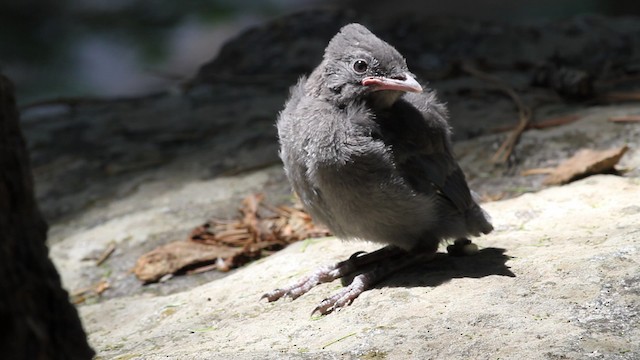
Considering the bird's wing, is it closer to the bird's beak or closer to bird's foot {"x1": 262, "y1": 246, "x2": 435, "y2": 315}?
the bird's beak

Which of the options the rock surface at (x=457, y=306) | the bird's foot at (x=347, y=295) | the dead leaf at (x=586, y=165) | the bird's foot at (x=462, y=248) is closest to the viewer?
the rock surface at (x=457, y=306)

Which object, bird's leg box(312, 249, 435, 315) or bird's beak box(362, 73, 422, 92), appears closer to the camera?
bird's leg box(312, 249, 435, 315)

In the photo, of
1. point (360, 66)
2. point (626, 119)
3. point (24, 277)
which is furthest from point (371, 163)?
point (626, 119)

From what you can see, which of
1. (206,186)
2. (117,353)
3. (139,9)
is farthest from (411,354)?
(139,9)

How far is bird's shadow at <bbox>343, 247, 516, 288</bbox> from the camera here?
3.15m

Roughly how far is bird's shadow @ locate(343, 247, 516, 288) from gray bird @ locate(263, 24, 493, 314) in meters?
0.05

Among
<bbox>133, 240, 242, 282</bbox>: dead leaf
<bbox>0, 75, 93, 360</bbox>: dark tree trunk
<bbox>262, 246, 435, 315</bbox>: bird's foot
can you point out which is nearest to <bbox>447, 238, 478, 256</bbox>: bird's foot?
<bbox>262, 246, 435, 315</bbox>: bird's foot

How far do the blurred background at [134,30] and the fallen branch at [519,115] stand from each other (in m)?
4.07

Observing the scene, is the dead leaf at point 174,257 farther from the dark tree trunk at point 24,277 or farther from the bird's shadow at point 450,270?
the dark tree trunk at point 24,277

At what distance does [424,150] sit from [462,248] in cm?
50

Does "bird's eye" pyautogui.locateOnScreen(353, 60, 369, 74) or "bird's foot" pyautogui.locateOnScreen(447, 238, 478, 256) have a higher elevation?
"bird's eye" pyautogui.locateOnScreen(353, 60, 369, 74)

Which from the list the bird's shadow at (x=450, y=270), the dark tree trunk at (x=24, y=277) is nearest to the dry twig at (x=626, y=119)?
the bird's shadow at (x=450, y=270)

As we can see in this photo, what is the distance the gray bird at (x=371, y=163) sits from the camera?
3.21 metres

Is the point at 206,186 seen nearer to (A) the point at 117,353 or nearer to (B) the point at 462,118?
(B) the point at 462,118
